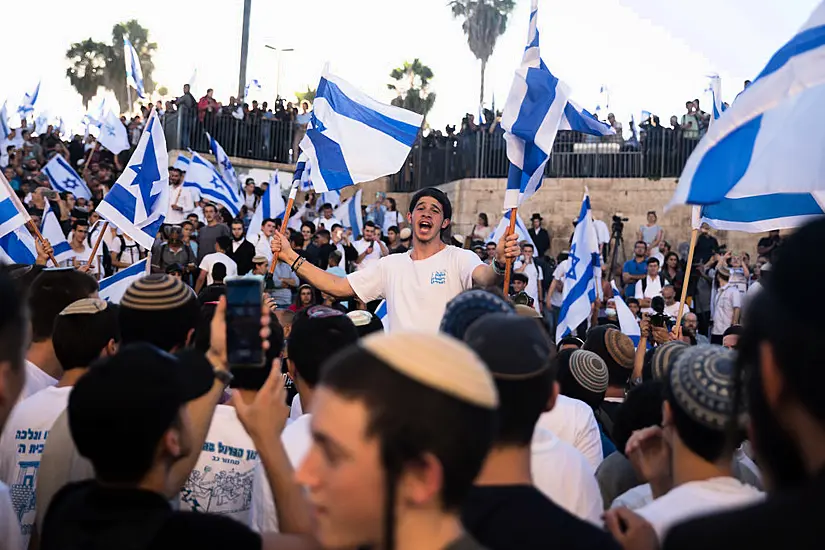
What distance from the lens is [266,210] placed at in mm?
15438

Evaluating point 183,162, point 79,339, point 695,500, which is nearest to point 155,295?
point 79,339

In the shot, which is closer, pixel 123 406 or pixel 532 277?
pixel 123 406

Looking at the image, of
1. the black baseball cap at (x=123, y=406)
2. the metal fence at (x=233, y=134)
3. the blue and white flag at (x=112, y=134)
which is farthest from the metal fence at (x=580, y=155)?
the black baseball cap at (x=123, y=406)

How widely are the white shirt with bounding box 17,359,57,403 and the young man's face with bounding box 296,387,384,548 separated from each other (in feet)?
8.47

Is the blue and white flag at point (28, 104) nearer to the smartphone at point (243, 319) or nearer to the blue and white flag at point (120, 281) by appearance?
the blue and white flag at point (120, 281)

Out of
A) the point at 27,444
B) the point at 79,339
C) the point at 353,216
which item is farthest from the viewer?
the point at 353,216

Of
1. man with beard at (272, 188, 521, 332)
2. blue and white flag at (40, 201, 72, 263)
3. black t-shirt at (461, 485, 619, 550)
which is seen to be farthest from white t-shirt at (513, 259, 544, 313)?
black t-shirt at (461, 485, 619, 550)

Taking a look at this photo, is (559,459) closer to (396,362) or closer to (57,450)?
(396,362)

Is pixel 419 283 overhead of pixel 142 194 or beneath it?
beneath

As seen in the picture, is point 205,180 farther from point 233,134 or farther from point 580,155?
point 580,155

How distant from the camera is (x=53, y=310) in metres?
4.28

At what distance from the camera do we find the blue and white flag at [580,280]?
10.0 meters

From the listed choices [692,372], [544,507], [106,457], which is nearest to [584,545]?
[544,507]

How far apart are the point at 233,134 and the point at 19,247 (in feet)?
58.4
